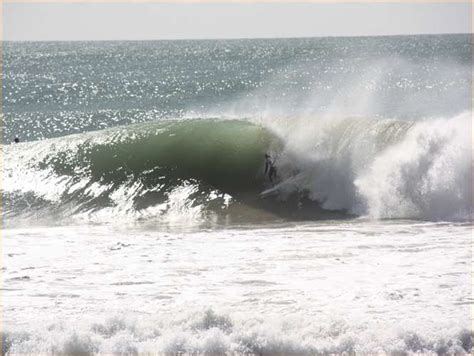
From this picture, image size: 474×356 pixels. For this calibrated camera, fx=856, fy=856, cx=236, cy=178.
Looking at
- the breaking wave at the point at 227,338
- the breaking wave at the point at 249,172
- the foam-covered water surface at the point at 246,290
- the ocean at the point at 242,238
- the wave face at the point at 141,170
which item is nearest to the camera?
the breaking wave at the point at 227,338

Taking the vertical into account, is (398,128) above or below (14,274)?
above

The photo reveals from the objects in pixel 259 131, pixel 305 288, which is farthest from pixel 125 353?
pixel 259 131

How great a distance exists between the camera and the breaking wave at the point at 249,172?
15977 mm

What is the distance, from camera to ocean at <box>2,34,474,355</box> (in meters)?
8.88

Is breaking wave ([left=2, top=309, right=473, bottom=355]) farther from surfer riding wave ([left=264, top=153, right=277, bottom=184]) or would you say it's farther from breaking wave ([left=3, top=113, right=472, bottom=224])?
surfer riding wave ([left=264, top=153, right=277, bottom=184])

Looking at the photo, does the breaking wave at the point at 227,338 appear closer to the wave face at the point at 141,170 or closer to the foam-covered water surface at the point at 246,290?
the foam-covered water surface at the point at 246,290

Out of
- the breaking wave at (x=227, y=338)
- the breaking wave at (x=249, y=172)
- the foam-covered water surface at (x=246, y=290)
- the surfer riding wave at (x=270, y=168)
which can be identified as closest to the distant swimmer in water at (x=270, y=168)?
the surfer riding wave at (x=270, y=168)

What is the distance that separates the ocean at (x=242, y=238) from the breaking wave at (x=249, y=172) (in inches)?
2.0

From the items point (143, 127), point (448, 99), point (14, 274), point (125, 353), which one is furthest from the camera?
point (448, 99)

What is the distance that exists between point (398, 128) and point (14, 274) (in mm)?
9661

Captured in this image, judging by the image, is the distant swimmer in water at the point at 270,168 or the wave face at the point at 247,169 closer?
the wave face at the point at 247,169

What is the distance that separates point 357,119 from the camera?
1962cm

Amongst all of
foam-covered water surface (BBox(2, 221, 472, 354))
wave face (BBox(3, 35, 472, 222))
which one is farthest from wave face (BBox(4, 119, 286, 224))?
foam-covered water surface (BBox(2, 221, 472, 354))

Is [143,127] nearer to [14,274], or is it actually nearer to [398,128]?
[398,128]
